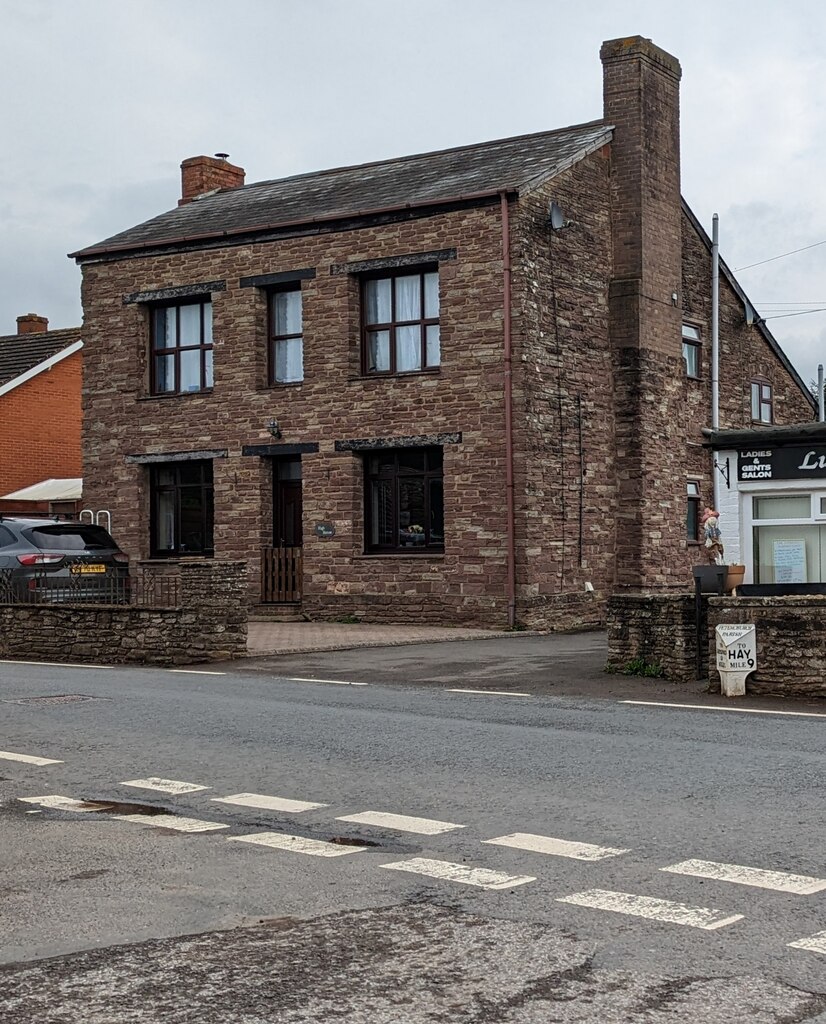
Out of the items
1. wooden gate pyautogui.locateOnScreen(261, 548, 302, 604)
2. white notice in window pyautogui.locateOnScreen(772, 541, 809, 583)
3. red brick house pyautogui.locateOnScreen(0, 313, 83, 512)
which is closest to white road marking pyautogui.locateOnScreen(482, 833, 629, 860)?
white notice in window pyautogui.locateOnScreen(772, 541, 809, 583)

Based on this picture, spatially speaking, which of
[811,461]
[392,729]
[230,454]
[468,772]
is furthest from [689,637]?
[230,454]

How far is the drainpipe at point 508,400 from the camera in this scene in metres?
24.4

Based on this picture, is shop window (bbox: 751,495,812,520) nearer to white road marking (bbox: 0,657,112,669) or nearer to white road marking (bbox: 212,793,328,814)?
white road marking (bbox: 0,657,112,669)

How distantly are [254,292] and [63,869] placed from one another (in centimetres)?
2195

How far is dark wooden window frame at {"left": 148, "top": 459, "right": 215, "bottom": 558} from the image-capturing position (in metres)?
28.3

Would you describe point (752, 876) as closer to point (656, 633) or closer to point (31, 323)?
point (656, 633)

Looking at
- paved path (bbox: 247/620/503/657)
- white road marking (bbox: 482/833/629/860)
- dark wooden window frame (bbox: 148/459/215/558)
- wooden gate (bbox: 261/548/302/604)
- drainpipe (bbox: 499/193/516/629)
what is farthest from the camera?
dark wooden window frame (bbox: 148/459/215/558)

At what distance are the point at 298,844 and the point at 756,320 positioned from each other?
27.6 m

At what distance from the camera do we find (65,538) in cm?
2119

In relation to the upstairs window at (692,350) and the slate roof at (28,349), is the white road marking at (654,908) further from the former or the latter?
the slate roof at (28,349)

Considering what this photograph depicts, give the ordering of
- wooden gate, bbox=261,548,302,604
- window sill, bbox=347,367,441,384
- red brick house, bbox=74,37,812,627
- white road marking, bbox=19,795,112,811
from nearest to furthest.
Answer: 1. white road marking, bbox=19,795,112,811
2. red brick house, bbox=74,37,812,627
3. window sill, bbox=347,367,441,384
4. wooden gate, bbox=261,548,302,604

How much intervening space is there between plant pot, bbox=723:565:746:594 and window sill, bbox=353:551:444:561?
31.4ft

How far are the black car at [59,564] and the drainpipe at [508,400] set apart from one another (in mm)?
6892

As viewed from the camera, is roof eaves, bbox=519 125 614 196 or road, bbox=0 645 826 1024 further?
roof eaves, bbox=519 125 614 196
